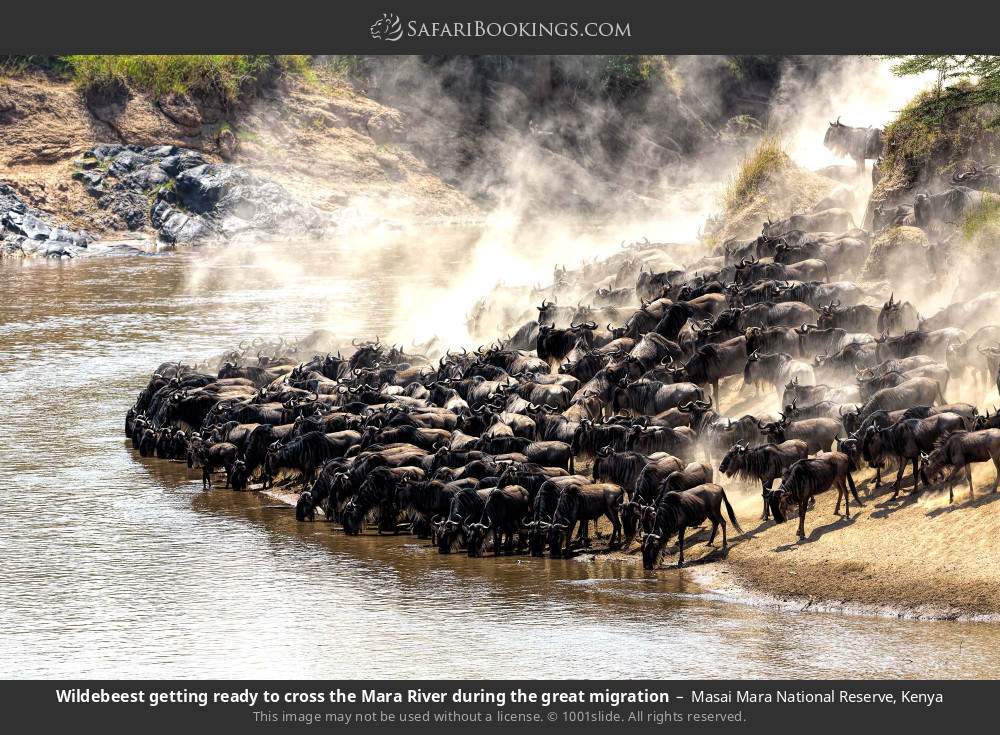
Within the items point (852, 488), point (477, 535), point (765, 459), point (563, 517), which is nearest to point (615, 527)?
point (563, 517)

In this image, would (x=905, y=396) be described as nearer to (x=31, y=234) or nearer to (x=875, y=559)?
(x=875, y=559)

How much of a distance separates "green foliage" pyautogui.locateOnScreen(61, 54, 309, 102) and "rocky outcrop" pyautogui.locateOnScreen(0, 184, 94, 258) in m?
11.0

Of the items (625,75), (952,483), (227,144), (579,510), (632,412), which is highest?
(625,75)

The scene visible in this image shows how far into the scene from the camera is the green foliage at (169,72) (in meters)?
79.1

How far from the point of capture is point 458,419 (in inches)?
1045

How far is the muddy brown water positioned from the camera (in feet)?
57.2

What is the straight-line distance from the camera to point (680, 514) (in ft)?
67.4

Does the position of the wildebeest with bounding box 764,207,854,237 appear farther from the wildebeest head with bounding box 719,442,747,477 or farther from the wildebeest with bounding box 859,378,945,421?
the wildebeest head with bounding box 719,442,747,477

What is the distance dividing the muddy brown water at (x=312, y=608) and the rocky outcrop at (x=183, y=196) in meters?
43.3

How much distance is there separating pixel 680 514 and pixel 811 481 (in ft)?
6.52

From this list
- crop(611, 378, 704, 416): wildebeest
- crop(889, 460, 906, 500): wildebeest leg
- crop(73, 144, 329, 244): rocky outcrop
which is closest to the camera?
crop(889, 460, 906, 500): wildebeest leg

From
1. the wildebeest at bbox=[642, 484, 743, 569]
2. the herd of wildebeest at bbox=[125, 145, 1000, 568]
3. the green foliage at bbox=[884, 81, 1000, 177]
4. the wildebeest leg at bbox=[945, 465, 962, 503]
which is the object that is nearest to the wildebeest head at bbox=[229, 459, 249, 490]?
the herd of wildebeest at bbox=[125, 145, 1000, 568]

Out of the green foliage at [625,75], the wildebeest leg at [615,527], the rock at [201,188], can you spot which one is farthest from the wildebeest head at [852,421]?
the green foliage at [625,75]
